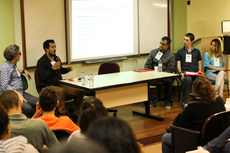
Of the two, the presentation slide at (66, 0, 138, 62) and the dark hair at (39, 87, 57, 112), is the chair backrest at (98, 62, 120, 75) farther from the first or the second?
the dark hair at (39, 87, 57, 112)

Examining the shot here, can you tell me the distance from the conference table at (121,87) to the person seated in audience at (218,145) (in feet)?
5.47

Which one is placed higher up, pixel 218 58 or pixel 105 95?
pixel 218 58

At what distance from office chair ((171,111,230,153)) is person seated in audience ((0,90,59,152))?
1.14 m

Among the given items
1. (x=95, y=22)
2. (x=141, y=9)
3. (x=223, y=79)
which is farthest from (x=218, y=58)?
(x=95, y=22)

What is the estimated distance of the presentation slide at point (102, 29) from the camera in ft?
16.4

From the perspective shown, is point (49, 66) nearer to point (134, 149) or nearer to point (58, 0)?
point (58, 0)

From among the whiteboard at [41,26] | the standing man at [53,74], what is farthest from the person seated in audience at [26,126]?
the whiteboard at [41,26]

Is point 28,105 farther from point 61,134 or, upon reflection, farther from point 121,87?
point 61,134

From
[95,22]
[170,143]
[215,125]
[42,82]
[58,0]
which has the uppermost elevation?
[58,0]

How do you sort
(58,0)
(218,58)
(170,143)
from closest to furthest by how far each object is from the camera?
(170,143)
(58,0)
(218,58)

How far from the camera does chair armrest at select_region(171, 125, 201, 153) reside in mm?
2357

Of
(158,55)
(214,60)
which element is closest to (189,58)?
(214,60)

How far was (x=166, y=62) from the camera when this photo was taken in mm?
5211

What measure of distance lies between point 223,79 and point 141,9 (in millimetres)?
2224
